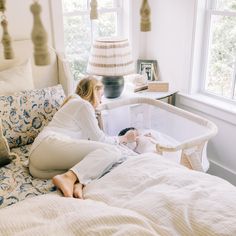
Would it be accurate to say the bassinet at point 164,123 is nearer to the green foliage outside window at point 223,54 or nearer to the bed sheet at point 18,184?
the green foliage outside window at point 223,54

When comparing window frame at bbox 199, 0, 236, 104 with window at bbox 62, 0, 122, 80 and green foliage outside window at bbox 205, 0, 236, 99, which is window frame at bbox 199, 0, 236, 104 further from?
window at bbox 62, 0, 122, 80

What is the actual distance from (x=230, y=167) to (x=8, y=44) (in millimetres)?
2172

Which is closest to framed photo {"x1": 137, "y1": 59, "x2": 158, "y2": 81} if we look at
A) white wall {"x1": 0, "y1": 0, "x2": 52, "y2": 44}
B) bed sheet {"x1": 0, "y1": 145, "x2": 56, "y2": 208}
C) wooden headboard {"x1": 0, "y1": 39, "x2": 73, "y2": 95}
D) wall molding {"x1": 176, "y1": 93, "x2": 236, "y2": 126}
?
wall molding {"x1": 176, "y1": 93, "x2": 236, "y2": 126}

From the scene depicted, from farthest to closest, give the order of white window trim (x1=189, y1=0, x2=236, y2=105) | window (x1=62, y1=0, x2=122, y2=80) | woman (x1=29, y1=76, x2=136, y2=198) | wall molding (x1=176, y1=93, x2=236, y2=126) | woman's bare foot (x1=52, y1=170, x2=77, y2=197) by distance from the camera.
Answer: window (x1=62, y1=0, x2=122, y2=80) → white window trim (x1=189, y1=0, x2=236, y2=105) → wall molding (x1=176, y1=93, x2=236, y2=126) → woman (x1=29, y1=76, x2=136, y2=198) → woman's bare foot (x1=52, y1=170, x2=77, y2=197)

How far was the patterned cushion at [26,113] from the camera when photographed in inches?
84.7

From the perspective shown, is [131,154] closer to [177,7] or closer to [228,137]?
[228,137]

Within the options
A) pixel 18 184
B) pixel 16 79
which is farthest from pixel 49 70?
pixel 18 184

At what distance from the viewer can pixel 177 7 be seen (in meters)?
2.89

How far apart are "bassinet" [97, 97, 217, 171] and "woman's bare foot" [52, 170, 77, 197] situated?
69 cm

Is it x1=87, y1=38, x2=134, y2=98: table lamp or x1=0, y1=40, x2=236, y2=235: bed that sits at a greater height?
x1=87, y1=38, x2=134, y2=98: table lamp

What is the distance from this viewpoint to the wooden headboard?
8.11 feet

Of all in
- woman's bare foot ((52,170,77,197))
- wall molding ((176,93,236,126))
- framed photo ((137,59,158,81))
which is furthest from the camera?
framed photo ((137,59,158,81))

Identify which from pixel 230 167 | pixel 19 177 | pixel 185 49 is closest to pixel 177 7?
pixel 185 49

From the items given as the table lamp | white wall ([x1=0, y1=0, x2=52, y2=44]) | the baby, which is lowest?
the baby
